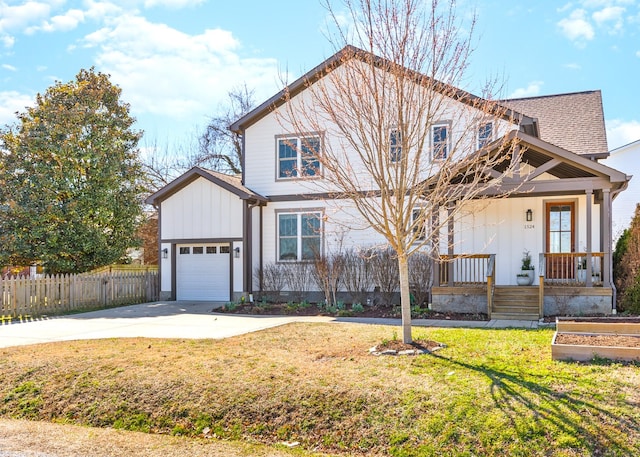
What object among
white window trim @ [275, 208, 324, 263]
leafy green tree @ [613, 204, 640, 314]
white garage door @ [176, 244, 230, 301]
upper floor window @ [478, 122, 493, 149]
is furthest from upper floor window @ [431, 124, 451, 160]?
white garage door @ [176, 244, 230, 301]

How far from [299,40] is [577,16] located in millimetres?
6634

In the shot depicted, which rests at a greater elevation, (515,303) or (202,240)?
(202,240)

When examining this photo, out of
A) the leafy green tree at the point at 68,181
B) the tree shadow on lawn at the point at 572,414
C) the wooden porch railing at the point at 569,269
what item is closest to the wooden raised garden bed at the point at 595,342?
the tree shadow on lawn at the point at 572,414

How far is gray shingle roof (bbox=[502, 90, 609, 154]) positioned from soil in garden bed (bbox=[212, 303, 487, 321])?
245 inches

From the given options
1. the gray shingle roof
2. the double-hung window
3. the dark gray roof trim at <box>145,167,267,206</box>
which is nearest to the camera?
the gray shingle roof

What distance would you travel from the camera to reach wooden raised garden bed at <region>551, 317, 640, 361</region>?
665 cm

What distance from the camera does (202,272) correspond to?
1833 cm

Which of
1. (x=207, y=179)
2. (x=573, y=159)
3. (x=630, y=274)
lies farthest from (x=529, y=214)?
(x=207, y=179)

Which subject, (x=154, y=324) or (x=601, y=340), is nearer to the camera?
(x=601, y=340)

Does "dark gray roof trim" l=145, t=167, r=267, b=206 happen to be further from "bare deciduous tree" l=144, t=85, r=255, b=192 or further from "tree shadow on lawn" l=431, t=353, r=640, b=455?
"bare deciduous tree" l=144, t=85, r=255, b=192

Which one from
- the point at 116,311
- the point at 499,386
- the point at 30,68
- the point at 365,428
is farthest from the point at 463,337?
the point at 30,68

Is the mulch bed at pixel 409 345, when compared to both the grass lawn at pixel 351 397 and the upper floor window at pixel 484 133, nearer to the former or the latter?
the grass lawn at pixel 351 397

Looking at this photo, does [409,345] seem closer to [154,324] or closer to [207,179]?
[154,324]

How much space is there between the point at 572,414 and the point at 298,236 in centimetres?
1282
